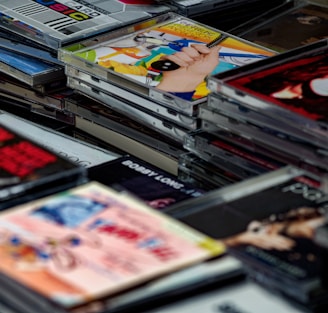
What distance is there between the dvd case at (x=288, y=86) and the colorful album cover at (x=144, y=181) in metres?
0.17

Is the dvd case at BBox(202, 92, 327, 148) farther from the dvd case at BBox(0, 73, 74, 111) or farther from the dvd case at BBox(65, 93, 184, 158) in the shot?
the dvd case at BBox(0, 73, 74, 111)

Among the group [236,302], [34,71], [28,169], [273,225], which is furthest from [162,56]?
[236,302]

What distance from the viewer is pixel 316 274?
1.14 m

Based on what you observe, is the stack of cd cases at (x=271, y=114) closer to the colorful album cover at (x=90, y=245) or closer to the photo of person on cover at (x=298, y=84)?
the photo of person on cover at (x=298, y=84)

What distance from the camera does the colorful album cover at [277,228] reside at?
45.3 inches

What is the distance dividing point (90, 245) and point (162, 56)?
0.77 metres

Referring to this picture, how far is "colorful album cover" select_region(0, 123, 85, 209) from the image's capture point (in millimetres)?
1310

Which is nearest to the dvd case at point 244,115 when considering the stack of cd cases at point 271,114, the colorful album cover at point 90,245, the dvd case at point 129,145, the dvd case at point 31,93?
the stack of cd cases at point 271,114

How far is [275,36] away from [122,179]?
0.67 m

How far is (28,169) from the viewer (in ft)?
4.43

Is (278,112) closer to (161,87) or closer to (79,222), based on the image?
(161,87)

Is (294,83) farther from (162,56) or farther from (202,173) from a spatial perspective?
(162,56)

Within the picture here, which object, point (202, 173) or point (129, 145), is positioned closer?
point (202, 173)

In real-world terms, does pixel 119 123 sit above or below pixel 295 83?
below
